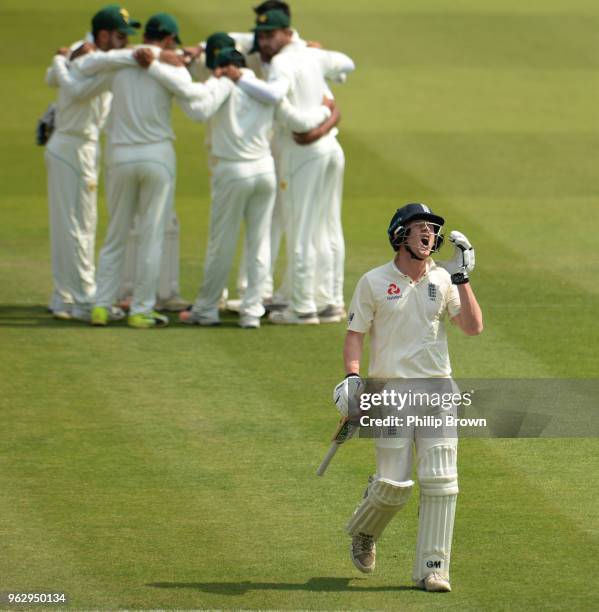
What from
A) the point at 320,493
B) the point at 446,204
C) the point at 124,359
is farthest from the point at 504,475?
the point at 446,204

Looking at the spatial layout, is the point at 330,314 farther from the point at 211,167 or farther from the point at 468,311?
the point at 468,311

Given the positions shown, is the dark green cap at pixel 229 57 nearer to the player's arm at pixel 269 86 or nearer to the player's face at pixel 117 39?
the player's arm at pixel 269 86

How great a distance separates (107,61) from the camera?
12.9 meters

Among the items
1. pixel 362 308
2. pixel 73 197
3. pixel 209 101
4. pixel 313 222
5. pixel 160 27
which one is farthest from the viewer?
pixel 73 197

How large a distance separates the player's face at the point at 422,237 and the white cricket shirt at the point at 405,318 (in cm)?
14

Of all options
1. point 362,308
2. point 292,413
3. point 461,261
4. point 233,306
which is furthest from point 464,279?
point 233,306

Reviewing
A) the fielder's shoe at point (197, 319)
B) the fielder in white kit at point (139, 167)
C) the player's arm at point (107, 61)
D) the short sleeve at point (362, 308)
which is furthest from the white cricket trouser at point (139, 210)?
the short sleeve at point (362, 308)

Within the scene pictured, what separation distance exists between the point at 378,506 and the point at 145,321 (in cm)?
582

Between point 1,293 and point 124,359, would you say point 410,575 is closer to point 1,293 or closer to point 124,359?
point 124,359

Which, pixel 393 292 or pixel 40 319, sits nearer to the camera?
pixel 393 292

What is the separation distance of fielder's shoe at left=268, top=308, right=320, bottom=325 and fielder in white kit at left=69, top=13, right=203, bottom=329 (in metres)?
0.97

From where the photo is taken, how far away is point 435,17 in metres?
26.9

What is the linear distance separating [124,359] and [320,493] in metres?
3.44

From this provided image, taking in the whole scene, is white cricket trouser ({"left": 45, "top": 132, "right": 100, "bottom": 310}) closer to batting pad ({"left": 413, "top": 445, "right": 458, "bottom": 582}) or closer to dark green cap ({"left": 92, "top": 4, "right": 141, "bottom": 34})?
dark green cap ({"left": 92, "top": 4, "right": 141, "bottom": 34})
